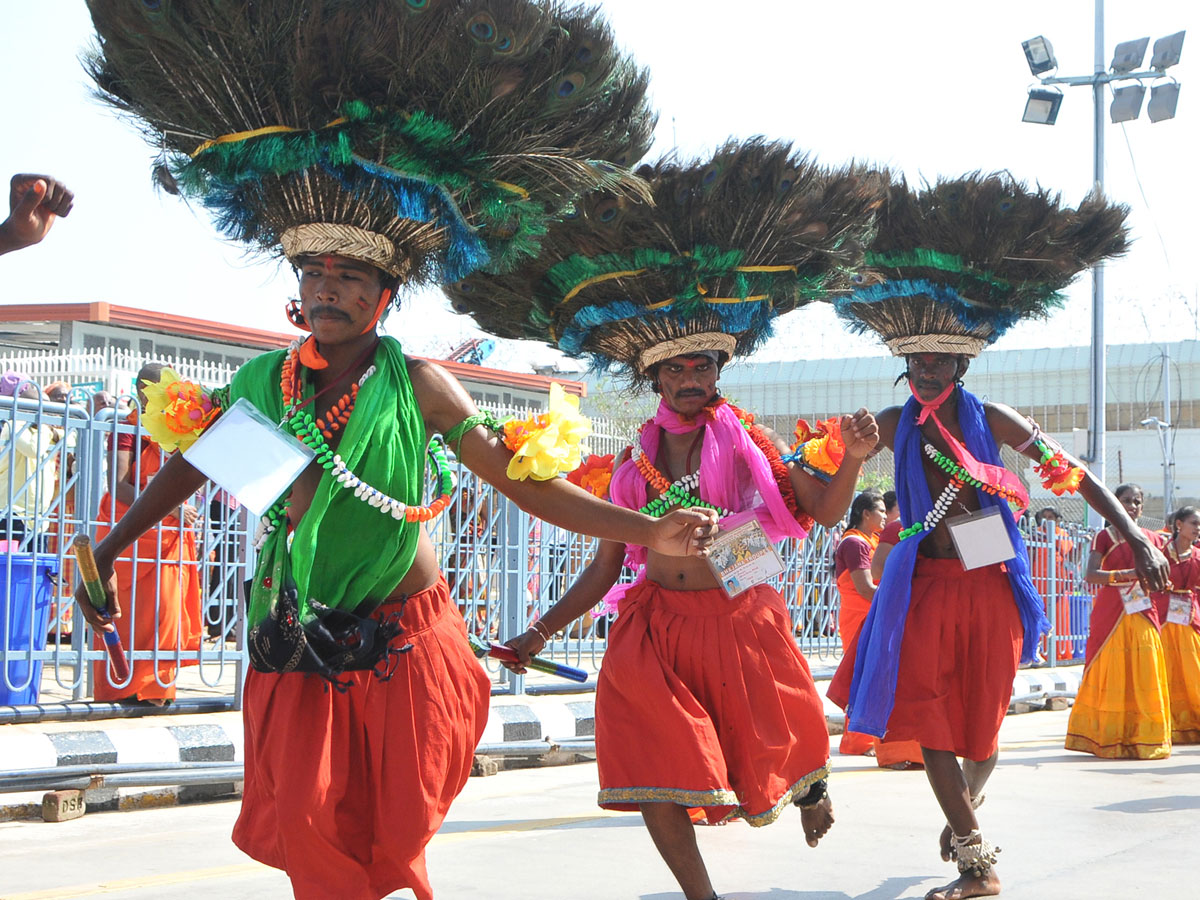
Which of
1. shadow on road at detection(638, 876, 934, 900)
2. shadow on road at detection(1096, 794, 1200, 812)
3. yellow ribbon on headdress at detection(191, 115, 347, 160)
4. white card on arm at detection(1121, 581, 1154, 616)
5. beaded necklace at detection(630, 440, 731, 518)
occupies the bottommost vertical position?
shadow on road at detection(1096, 794, 1200, 812)

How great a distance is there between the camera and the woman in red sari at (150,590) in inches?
328

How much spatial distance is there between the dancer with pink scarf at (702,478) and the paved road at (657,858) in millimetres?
599

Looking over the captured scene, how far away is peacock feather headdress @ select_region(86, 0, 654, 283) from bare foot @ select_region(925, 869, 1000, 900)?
281 cm

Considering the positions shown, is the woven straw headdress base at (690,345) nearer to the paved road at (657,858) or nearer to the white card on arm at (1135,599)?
the paved road at (657,858)

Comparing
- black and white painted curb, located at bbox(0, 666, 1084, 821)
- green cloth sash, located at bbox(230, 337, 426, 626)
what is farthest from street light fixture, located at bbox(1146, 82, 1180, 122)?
green cloth sash, located at bbox(230, 337, 426, 626)

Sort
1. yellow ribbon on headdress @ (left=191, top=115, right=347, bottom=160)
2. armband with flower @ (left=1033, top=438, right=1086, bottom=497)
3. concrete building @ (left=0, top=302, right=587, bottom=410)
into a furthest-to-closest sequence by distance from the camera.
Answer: concrete building @ (left=0, top=302, right=587, bottom=410), armband with flower @ (left=1033, top=438, right=1086, bottom=497), yellow ribbon on headdress @ (left=191, top=115, right=347, bottom=160)

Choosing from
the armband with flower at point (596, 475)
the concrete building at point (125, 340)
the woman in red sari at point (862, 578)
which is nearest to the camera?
the armband with flower at point (596, 475)

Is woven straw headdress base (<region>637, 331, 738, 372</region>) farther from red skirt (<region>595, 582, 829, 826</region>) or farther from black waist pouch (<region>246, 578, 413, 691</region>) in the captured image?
black waist pouch (<region>246, 578, 413, 691</region>)

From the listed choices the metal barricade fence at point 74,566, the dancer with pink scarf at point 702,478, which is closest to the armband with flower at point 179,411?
the dancer with pink scarf at point 702,478

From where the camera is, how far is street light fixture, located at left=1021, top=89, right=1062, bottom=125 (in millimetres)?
18766

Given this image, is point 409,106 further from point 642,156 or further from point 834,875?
point 834,875

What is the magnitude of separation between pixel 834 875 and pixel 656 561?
58.4 inches

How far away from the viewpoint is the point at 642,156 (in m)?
4.69

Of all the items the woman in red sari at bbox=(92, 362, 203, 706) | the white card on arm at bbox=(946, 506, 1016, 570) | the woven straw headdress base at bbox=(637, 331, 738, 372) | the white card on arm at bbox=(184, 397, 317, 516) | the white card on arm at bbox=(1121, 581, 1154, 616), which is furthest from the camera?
the white card on arm at bbox=(1121, 581, 1154, 616)
